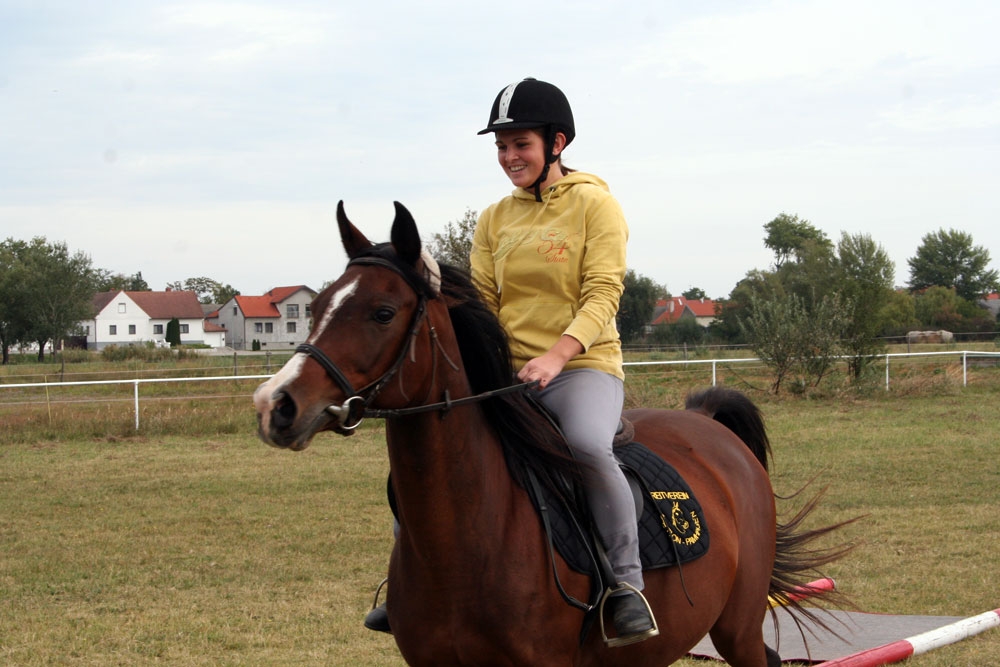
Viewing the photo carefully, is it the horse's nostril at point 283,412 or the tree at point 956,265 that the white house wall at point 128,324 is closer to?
the tree at point 956,265

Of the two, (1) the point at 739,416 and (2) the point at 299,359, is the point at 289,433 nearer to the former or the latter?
(2) the point at 299,359

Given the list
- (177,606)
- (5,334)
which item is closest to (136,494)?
(177,606)

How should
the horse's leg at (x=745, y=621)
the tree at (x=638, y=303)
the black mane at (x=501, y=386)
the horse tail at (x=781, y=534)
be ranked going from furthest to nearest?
1. the tree at (x=638, y=303)
2. the horse tail at (x=781, y=534)
3. the horse's leg at (x=745, y=621)
4. the black mane at (x=501, y=386)

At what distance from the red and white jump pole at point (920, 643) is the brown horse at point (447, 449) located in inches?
73.2

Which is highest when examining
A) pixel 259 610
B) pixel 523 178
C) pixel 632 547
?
pixel 523 178

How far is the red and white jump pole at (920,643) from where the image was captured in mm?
5047

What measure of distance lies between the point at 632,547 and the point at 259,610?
429 cm

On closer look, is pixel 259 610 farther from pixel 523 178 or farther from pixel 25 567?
pixel 523 178

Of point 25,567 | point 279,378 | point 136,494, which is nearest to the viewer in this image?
point 279,378

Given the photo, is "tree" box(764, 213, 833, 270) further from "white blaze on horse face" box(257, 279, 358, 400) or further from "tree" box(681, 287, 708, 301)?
"white blaze on horse face" box(257, 279, 358, 400)

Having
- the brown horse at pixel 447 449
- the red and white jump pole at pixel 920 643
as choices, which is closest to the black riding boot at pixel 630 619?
the brown horse at pixel 447 449

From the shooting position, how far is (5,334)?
189 ft

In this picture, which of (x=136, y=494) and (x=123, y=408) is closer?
(x=136, y=494)

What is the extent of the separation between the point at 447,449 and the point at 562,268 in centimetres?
90
